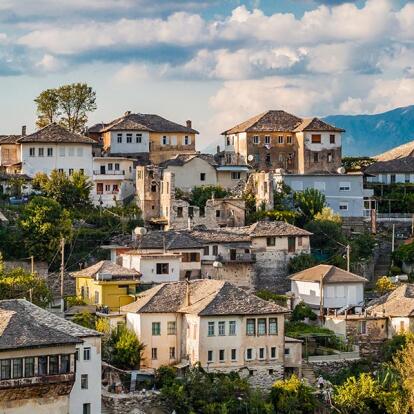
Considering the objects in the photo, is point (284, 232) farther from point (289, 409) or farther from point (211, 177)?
point (289, 409)

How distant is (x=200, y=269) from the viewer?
80.3 m

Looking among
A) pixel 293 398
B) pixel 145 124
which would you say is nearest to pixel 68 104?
pixel 145 124

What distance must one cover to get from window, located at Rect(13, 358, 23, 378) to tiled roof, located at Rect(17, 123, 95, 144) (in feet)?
126

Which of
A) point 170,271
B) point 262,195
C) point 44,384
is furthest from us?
point 262,195

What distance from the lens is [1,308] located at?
5825 cm

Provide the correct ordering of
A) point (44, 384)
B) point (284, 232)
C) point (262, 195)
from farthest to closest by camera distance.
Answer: point (262, 195) → point (284, 232) → point (44, 384)

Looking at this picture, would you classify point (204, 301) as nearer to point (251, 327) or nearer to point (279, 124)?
point (251, 327)

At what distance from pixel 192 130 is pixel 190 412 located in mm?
44226

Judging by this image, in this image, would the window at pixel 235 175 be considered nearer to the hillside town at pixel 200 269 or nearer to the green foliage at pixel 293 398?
the hillside town at pixel 200 269

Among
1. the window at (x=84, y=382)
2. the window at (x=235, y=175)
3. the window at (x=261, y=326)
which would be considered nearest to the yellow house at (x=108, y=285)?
the window at (x=261, y=326)

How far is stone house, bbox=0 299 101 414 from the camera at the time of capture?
55.4 meters

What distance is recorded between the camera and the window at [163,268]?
7688cm

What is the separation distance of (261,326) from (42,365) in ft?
46.5

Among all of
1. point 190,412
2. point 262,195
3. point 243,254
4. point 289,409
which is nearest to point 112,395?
point 190,412
